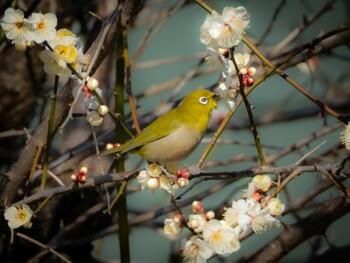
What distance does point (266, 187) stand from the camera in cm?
142

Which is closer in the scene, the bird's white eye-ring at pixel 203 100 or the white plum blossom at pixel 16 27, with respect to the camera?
the white plum blossom at pixel 16 27

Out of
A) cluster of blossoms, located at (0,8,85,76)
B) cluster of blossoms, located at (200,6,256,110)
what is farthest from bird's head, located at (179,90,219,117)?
cluster of blossoms, located at (0,8,85,76)

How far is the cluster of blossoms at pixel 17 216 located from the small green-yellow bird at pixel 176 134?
1.22 feet

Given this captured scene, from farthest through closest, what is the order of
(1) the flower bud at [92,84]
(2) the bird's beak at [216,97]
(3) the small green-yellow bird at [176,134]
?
(3) the small green-yellow bird at [176,134] → (2) the bird's beak at [216,97] → (1) the flower bud at [92,84]

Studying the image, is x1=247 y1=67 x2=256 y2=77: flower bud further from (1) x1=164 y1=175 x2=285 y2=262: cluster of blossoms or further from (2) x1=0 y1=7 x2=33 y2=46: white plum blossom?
(2) x1=0 y1=7 x2=33 y2=46: white plum blossom

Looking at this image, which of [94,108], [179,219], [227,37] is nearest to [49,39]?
[94,108]

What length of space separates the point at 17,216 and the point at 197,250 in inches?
20.4

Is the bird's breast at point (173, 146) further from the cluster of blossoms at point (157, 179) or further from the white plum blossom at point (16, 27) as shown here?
the white plum blossom at point (16, 27)

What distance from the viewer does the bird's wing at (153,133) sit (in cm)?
181

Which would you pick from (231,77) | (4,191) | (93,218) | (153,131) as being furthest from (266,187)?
(93,218)

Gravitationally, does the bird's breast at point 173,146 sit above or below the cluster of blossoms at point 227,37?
above

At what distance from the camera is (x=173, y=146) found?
1895 mm

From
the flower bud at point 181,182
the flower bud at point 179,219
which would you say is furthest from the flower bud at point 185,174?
the flower bud at point 179,219

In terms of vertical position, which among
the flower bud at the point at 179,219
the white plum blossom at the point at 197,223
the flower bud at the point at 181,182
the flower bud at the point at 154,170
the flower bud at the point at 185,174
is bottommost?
the white plum blossom at the point at 197,223
